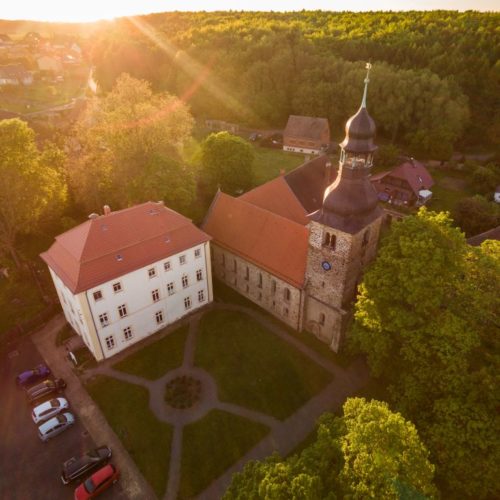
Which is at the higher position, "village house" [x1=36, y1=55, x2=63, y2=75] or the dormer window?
the dormer window

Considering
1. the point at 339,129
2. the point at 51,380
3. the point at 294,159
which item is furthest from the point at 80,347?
the point at 339,129

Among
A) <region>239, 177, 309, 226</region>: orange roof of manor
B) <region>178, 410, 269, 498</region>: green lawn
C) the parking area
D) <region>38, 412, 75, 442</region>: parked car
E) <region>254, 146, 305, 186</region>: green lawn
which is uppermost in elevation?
<region>239, 177, 309, 226</region>: orange roof of manor

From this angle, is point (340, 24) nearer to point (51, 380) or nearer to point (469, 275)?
point (469, 275)

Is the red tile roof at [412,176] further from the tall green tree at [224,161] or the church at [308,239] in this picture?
the tall green tree at [224,161]

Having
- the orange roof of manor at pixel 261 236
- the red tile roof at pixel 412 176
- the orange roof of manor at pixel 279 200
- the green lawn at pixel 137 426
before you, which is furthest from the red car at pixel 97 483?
the red tile roof at pixel 412 176

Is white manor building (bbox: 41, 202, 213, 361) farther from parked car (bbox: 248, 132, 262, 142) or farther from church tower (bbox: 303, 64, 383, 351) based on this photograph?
parked car (bbox: 248, 132, 262, 142)

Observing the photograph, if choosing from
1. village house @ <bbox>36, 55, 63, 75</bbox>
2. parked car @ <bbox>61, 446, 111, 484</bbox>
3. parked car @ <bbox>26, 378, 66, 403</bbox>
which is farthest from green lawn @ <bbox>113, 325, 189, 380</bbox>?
village house @ <bbox>36, 55, 63, 75</bbox>

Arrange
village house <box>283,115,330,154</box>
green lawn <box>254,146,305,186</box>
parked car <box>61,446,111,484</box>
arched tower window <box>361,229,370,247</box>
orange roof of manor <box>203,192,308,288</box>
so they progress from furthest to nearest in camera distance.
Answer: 1. village house <box>283,115,330,154</box>
2. green lawn <box>254,146,305,186</box>
3. orange roof of manor <box>203,192,308,288</box>
4. arched tower window <box>361,229,370,247</box>
5. parked car <box>61,446,111,484</box>
